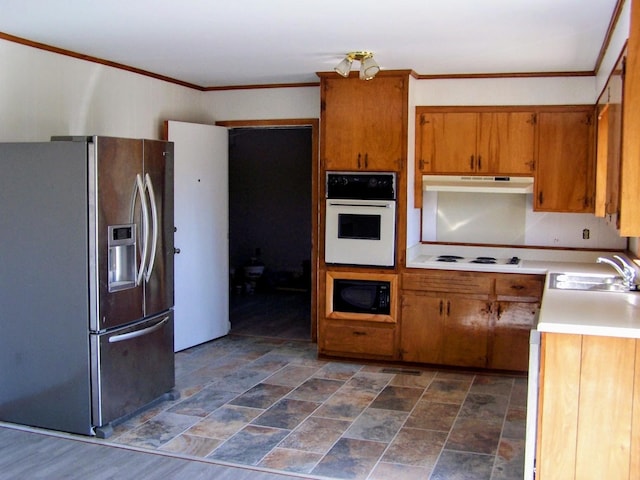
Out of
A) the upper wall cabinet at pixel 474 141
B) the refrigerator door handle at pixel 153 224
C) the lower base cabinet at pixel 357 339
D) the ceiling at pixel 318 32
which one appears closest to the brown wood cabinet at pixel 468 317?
the lower base cabinet at pixel 357 339

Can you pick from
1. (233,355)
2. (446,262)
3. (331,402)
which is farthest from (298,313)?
(331,402)

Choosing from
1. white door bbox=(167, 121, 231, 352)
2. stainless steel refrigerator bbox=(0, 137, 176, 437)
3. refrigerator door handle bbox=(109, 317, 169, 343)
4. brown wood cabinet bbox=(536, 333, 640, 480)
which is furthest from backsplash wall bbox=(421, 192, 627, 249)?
brown wood cabinet bbox=(536, 333, 640, 480)

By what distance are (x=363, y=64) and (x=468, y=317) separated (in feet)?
6.78

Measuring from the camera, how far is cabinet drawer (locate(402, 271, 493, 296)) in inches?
209

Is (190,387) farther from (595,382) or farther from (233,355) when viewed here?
(595,382)

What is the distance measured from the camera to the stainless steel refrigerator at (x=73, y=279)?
3.88 m

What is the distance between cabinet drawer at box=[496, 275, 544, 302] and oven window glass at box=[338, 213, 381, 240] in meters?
1.01

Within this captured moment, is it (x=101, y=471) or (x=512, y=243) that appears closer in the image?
(x=101, y=471)

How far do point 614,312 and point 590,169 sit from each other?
2436 millimetres

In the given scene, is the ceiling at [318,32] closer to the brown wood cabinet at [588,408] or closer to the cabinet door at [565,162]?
the cabinet door at [565,162]

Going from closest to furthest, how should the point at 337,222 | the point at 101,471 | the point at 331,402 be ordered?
1. the point at 101,471
2. the point at 331,402
3. the point at 337,222

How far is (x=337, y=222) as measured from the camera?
220 inches

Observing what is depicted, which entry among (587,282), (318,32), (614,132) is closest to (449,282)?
(587,282)

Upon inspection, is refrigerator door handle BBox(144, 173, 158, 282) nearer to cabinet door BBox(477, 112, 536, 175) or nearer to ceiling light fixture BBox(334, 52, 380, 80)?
ceiling light fixture BBox(334, 52, 380, 80)
